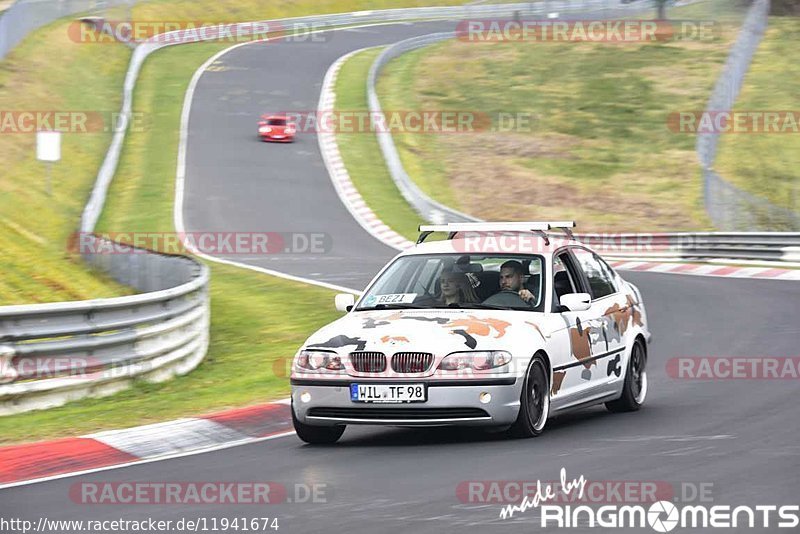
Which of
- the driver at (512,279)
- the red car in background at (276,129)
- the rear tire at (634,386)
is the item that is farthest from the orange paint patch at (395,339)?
the red car in background at (276,129)

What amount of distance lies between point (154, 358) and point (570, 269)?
4.58 meters

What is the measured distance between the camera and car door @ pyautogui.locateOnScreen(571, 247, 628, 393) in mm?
10953

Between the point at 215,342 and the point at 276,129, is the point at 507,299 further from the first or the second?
the point at 276,129

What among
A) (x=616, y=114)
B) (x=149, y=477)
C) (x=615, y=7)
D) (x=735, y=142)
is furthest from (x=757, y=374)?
(x=615, y=7)

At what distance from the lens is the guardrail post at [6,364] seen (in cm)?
1162

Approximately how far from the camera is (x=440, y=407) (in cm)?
943

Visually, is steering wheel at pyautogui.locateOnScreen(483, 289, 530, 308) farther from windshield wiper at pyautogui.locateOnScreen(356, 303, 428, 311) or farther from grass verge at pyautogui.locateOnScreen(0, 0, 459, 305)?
grass verge at pyautogui.locateOnScreen(0, 0, 459, 305)

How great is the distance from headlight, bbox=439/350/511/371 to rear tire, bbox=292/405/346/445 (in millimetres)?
1105

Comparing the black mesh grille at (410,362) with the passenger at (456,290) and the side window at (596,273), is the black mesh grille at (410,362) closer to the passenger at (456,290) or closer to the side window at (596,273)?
the passenger at (456,290)

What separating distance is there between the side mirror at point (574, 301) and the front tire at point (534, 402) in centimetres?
51

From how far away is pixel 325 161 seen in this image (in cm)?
4091

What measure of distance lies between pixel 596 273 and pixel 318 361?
299cm

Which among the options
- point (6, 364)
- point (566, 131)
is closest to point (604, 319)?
point (6, 364)

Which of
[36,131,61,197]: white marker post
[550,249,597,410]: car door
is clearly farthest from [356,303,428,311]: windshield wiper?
[36,131,61,197]: white marker post
